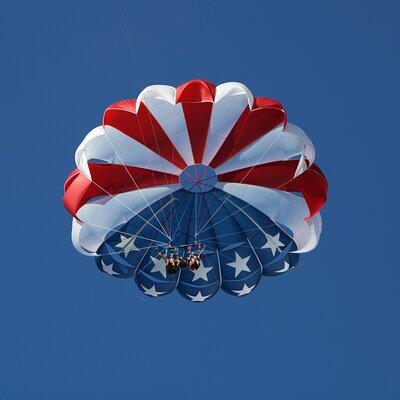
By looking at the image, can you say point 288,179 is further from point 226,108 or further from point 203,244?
point 203,244

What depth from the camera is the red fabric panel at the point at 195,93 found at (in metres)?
22.7

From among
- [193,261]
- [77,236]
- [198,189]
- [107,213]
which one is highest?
[198,189]

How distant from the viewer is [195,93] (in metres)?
22.7

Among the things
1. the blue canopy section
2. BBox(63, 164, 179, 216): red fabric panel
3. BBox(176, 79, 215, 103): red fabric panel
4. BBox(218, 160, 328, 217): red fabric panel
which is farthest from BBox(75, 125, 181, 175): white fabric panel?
BBox(218, 160, 328, 217): red fabric panel

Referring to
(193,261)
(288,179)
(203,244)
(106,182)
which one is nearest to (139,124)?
(106,182)

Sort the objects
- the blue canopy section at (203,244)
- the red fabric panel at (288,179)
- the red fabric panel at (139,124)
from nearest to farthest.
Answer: the red fabric panel at (139,124)
the red fabric panel at (288,179)
the blue canopy section at (203,244)

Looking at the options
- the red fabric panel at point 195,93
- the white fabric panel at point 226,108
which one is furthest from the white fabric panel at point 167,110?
the white fabric panel at point 226,108

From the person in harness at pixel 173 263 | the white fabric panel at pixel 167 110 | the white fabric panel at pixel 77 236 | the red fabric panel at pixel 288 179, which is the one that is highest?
the white fabric panel at pixel 167 110

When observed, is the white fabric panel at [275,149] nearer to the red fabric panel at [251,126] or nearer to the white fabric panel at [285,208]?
the red fabric panel at [251,126]

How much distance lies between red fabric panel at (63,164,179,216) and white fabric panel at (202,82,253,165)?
1.45 metres

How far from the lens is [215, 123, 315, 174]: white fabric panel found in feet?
76.1

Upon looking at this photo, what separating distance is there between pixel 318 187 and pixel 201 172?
2625 millimetres

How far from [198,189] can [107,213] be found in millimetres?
2123

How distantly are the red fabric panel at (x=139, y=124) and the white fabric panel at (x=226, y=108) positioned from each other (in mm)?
995
